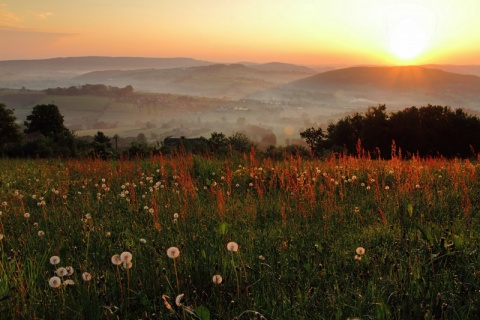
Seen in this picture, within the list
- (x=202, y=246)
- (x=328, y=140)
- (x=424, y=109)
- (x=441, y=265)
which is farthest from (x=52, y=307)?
(x=328, y=140)

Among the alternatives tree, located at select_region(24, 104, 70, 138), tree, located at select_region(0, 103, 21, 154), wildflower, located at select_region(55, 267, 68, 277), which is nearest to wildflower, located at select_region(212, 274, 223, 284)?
wildflower, located at select_region(55, 267, 68, 277)

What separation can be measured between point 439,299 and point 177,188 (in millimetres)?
5782

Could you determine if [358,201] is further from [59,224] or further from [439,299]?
[59,224]

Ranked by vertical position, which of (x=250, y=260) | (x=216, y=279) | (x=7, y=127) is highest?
(x=216, y=279)

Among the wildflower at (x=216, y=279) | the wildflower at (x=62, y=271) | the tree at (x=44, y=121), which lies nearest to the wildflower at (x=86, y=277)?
the wildflower at (x=62, y=271)

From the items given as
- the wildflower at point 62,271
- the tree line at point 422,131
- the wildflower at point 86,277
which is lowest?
the tree line at point 422,131

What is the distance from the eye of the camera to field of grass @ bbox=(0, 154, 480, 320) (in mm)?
3162

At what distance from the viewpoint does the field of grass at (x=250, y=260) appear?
316 centimetres

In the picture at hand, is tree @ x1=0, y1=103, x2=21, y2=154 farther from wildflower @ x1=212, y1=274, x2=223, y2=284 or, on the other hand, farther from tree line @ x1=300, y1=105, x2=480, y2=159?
wildflower @ x1=212, y1=274, x2=223, y2=284

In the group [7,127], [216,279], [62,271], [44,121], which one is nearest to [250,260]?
[216,279]

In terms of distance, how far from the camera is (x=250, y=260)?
161 inches

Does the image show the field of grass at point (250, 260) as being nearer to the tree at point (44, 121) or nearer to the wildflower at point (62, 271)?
the wildflower at point (62, 271)

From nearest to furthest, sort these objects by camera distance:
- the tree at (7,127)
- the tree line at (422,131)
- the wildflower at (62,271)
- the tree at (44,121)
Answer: the wildflower at (62,271) < the tree at (7,127) < the tree at (44,121) < the tree line at (422,131)

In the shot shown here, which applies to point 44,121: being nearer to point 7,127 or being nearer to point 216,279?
point 7,127
